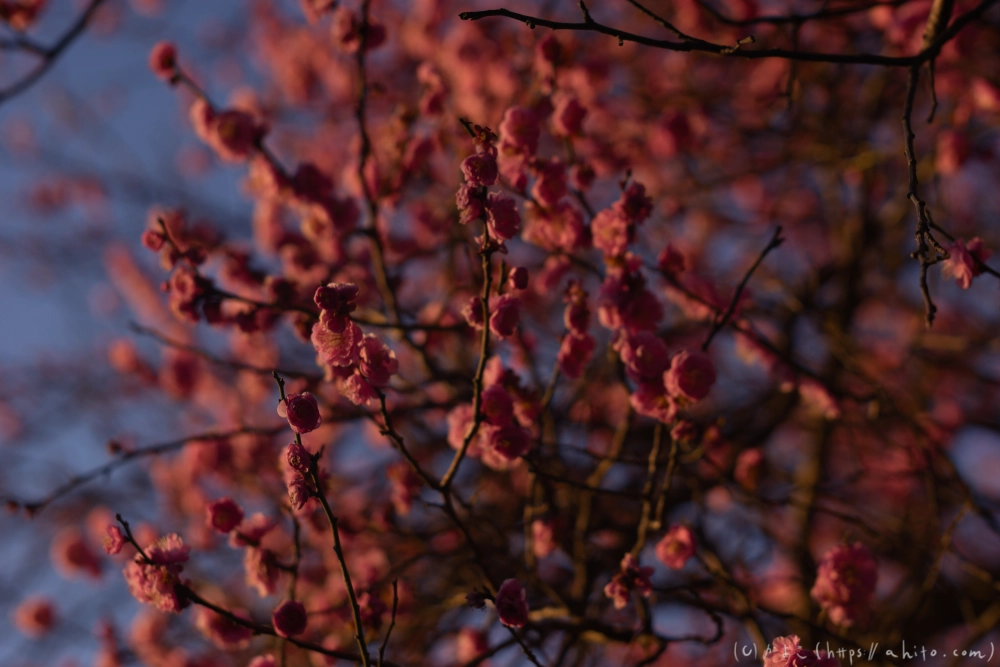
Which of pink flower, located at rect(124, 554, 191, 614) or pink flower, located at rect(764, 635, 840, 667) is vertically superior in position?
pink flower, located at rect(124, 554, 191, 614)

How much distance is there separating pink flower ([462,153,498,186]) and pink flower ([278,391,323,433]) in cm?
65

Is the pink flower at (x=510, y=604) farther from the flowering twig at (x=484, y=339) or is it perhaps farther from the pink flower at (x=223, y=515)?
the pink flower at (x=223, y=515)

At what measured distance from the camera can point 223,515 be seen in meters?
2.13

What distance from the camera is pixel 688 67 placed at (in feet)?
14.2

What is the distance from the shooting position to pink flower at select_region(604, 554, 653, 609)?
1969 millimetres

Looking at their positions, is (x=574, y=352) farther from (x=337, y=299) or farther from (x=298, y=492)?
(x=298, y=492)

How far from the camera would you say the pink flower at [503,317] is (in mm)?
1896

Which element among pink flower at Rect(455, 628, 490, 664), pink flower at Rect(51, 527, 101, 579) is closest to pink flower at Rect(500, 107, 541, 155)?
pink flower at Rect(455, 628, 490, 664)

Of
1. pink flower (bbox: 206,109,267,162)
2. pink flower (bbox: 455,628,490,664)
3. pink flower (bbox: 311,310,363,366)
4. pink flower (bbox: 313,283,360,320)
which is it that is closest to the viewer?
pink flower (bbox: 313,283,360,320)

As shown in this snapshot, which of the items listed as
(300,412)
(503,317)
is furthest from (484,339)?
(300,412)

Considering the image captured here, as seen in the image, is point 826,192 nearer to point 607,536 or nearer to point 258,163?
point 607,536

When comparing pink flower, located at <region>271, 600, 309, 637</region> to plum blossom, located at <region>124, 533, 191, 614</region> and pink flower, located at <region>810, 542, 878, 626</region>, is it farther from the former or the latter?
pink flower, located at <region>810, 542, 878, 626</region>

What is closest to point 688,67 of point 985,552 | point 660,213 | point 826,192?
point 660,213

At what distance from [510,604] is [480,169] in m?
1.10
